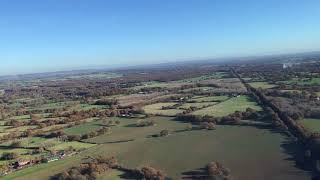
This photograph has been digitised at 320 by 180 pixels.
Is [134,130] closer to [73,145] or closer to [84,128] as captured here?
[84,128]

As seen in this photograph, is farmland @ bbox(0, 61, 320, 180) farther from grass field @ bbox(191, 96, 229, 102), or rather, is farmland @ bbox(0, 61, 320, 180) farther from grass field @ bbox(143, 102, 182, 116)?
grass field @ bbox(191, 96, 229, 102)

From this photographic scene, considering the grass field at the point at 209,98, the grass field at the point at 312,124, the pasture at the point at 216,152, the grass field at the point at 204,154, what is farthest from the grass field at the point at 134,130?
the grass field at the point at 209,98

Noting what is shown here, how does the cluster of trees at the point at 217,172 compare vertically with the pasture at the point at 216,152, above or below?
above

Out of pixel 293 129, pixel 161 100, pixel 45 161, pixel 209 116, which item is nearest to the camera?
pixel 45 161

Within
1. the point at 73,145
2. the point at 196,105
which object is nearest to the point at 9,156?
the point at 73,145

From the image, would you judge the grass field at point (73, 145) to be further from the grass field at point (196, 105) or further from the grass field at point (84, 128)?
the grass field at point (196, 105)

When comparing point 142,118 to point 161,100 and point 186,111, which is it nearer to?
point 186,111

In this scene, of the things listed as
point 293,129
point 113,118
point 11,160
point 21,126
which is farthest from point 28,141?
point 293,129
